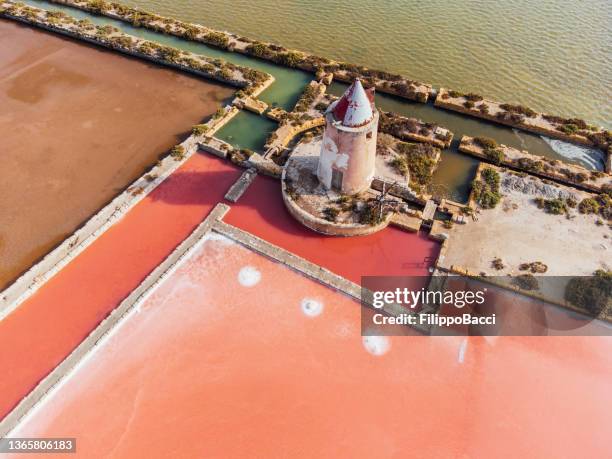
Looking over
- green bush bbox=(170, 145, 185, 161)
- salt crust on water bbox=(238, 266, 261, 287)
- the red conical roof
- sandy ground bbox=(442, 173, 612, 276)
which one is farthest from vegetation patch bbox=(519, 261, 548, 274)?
green bush bbox=(170, 145, 185, 161)

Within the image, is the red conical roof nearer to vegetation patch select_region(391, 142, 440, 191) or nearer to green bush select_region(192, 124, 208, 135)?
vegetation patch select_region(391, 142, 440, 191)

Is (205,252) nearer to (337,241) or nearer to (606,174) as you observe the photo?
(337,241)

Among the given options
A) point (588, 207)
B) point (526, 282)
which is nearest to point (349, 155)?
point (526, 282)

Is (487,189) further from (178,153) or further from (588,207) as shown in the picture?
(178,153)

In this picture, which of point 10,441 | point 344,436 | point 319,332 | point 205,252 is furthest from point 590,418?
point 10,441

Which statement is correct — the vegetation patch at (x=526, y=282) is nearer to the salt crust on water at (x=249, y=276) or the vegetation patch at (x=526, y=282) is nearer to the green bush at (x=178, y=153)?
the salt crust on water at (x=249, y=276)

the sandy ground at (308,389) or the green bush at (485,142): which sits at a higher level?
the green bush at (485,142)

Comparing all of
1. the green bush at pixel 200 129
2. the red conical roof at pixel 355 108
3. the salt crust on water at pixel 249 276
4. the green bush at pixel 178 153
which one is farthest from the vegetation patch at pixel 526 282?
the green bush at pixel 200 129
